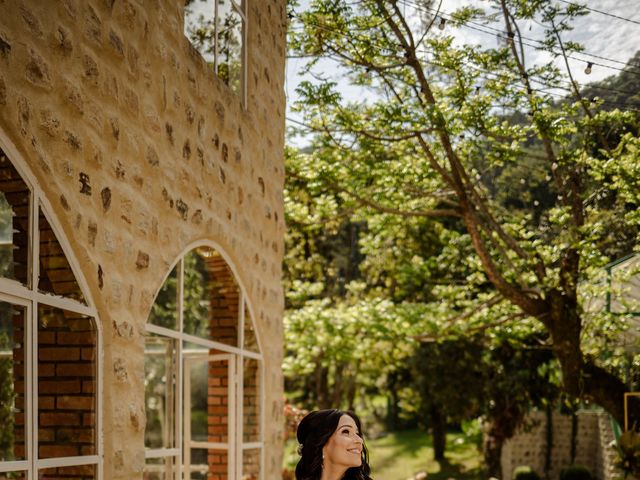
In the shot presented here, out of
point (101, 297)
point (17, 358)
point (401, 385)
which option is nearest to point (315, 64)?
point (101, 297)

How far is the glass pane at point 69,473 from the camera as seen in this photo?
396cm

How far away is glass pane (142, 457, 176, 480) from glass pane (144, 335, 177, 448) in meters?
0.11

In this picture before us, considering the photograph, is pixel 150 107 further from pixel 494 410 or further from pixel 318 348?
pixel 494 410

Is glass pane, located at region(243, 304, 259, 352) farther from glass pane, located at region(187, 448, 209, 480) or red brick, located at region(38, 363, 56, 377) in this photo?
red brick, located at region(38, 363, 56, 377)

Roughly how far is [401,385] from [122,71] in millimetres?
19273

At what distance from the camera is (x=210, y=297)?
270 inches

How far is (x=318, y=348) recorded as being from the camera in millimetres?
14164

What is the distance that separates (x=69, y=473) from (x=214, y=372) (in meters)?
3.05

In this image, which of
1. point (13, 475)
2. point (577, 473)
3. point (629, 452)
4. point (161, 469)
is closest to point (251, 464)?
point (161, 469)

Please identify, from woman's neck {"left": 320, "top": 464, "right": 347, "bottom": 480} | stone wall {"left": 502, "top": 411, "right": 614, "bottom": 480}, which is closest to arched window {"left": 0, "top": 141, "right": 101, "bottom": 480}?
woman's neck {"left": 320, "top": 464, "right": 347, "bottom": 480}

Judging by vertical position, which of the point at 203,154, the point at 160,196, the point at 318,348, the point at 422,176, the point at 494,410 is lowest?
the point at 494,410

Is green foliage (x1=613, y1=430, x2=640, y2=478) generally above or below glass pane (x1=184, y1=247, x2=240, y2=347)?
below

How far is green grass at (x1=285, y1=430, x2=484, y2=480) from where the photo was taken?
2186cm

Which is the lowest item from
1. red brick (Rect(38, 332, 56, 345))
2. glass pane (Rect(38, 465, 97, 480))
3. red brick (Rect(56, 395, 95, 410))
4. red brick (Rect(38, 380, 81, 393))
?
glass pane (Rect(38, 465, 97, 480))
